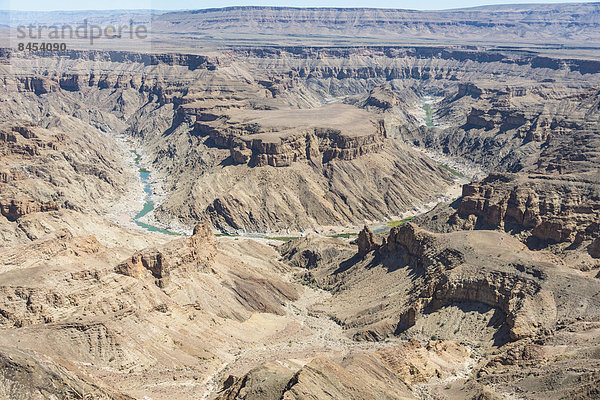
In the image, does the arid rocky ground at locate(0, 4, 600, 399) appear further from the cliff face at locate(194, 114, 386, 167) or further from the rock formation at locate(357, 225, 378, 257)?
the cliff face at locate(194, 114, 386, 167)

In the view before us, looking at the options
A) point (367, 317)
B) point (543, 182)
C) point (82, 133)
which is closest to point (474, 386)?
→ point (367, 317)

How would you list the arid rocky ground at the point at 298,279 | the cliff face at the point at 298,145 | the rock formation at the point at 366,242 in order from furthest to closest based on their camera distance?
the cliff face at the point at 298,145
the rock formation at the point at 366,242
the arid rocky ground at the point at 298,279

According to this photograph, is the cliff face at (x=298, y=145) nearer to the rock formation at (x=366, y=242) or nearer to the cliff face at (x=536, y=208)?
the cliff face at (x=536, y=208)

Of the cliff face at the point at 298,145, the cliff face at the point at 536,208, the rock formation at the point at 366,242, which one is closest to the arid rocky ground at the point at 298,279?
the rock formation at the point at 366,242

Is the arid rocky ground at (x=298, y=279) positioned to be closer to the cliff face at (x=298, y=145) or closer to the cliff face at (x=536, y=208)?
the cliff face at (x=536, y=208)

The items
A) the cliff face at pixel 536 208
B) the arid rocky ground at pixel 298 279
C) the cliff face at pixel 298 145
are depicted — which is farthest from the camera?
the cliff face at pixel 298 145

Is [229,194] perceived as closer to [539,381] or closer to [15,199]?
[15,199]

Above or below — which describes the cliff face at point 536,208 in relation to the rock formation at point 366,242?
above

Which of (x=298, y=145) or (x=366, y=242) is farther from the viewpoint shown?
(x=298, y=145)

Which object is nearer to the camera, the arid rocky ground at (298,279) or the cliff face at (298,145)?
the arid rocky ground at (298,279)

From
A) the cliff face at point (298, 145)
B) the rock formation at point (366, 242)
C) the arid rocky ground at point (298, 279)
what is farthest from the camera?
the cliff face at point (298, 145)

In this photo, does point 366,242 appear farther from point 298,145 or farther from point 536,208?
point 298,145

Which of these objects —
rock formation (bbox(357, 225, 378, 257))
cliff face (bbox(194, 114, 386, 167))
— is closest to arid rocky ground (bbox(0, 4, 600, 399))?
rock formation (bbox(357, 225, 378, 257))

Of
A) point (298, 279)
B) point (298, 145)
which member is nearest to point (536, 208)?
point (298, 279)
